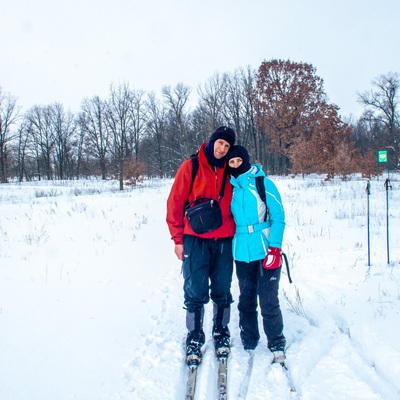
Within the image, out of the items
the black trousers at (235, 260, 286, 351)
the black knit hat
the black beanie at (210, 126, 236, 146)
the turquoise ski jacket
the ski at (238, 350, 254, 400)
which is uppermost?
the black beanie at (210, 126, 236, 146)

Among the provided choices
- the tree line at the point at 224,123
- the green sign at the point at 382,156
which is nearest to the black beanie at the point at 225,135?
the green sign at the point at 382,156

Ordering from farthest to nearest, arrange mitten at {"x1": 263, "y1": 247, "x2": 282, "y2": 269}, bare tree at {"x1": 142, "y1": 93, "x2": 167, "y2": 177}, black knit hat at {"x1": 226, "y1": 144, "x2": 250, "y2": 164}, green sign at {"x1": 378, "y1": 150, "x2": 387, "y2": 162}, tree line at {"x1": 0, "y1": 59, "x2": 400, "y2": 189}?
bare tree at {"x1": 142, "y1": 93, "x2": 167, "y2": 177}
tree line at {"x1": 0, "y1": 59, "x2": 400, "y2": 189}
green sign at {"x1": 378, "y1": 150, "x2": 387, "y2": 162}
black knit hat at {"x1": 226, "y1": 144, "x2": 250, "y2": 164}
mitten at {"x1": 263, "y1": 247, "x2": 282, "y2": 269}

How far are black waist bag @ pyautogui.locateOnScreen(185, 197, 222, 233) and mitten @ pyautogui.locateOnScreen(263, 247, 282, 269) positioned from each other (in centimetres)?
51

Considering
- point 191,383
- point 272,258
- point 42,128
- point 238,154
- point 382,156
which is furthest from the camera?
point 42,128

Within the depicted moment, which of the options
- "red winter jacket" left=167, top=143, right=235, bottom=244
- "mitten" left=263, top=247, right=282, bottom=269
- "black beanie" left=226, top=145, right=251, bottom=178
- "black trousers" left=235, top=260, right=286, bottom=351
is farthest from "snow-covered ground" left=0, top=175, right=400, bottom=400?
"black beanie" left=226, top=145, right=251, bottom=178

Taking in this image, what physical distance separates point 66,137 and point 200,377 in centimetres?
5102

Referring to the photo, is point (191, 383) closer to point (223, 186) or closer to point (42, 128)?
point (223, 186)

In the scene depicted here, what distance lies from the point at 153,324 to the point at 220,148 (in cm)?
215

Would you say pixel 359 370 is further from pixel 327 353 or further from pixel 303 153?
pixel 303 153

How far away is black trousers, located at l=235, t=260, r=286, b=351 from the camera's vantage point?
8.72 ft

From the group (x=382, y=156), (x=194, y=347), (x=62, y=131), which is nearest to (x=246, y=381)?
(x=194, y=347)

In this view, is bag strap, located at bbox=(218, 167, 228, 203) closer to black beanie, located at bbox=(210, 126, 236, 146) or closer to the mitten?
black beanie, located at bbox=(210, 126, 236, 146)

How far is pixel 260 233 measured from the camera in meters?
2.65

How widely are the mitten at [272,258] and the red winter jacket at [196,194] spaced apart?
1.40 ft
